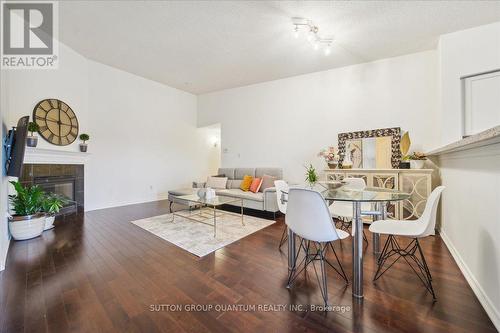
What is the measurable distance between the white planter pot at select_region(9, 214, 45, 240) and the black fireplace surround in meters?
0.91

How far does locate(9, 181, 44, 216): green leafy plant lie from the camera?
9.02 ft

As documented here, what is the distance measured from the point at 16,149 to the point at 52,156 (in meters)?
1.55

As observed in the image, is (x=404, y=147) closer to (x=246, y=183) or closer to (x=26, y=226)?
(x=246, y=183)

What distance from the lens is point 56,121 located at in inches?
147

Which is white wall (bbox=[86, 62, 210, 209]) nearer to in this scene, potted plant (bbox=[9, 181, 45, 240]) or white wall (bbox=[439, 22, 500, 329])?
potted plant (bbox=[9, 181, 45, 240])

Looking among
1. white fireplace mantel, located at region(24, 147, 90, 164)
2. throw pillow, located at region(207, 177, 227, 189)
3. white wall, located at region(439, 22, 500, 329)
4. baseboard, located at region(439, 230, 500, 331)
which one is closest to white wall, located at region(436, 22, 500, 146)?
white wall, located at region(439, 22, 500, 329)

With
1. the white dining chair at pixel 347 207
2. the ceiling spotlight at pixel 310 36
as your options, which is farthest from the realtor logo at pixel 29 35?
the white dining chair at pixel 347 207

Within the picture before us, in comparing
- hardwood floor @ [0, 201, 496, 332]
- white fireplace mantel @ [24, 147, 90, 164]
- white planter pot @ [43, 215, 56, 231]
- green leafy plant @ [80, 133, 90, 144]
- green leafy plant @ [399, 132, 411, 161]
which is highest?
green leafy plant @ [80, 133, 90, 144]

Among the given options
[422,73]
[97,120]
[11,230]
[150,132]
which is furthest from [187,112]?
[422,73]

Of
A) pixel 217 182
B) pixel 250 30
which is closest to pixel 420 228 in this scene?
pixel 250 30

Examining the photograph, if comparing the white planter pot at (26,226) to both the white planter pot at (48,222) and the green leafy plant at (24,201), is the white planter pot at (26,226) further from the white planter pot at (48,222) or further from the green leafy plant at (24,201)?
the white planter pot at (48,222)

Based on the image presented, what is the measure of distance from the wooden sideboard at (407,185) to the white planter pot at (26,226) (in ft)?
16.8

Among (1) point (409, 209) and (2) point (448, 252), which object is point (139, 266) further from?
(1) point (409, 209)

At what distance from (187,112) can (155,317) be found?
5907 mm
